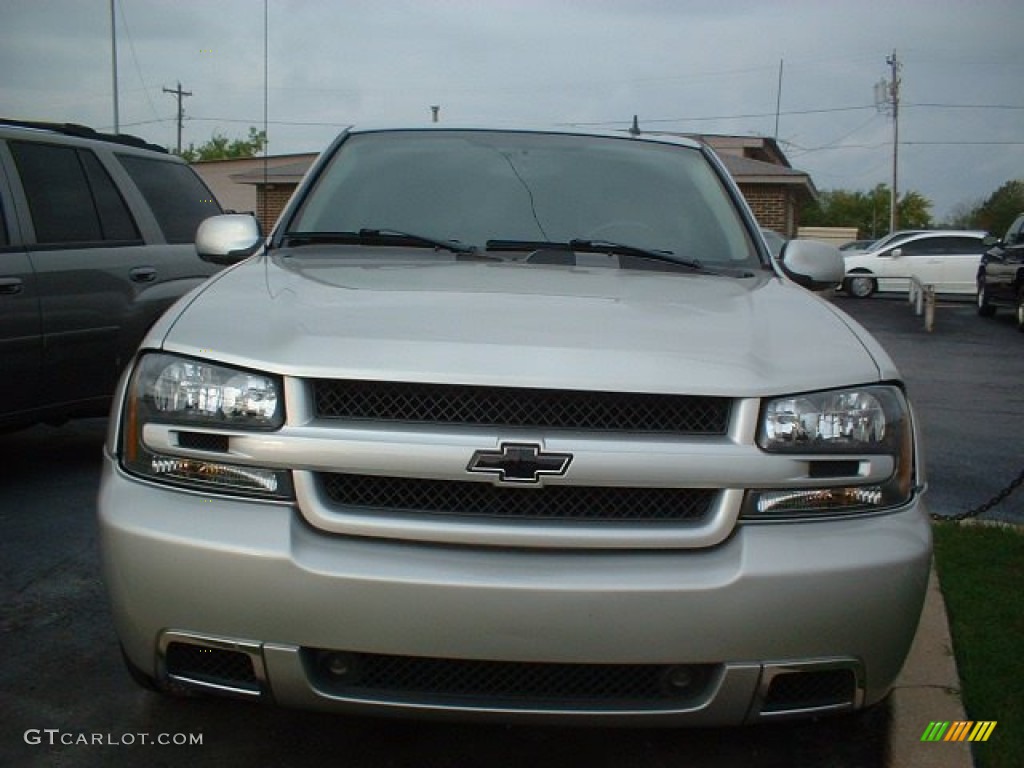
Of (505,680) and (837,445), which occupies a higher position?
(837,445)

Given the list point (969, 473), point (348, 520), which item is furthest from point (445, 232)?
point (969, 473)

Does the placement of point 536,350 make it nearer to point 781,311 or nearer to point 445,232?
point 781,311

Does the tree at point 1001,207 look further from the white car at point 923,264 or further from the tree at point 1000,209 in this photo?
the white car at point 923,264

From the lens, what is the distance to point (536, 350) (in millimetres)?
2564

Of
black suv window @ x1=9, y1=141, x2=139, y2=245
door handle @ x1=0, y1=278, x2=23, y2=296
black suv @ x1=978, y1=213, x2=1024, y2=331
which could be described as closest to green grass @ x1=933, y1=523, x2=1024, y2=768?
door handle @ x1=0, y1=278, x2=23, y2=296

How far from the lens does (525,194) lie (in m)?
4.08

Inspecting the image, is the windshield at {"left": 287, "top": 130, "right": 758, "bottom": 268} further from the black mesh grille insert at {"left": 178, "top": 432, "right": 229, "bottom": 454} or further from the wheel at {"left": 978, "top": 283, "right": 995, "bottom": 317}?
the wheel at {"left": 978, "top": 283, "right": 995, "bottom": 317}

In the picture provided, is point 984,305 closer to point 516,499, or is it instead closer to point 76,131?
point 76,131

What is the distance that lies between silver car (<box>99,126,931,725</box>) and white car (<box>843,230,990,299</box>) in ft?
84.5

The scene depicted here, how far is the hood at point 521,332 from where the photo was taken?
251 centimetres

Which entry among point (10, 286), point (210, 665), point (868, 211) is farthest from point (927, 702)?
point (868, 211)

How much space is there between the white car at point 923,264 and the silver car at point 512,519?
25.8 metres

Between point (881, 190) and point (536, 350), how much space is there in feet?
378

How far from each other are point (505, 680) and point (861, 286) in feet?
88.8
